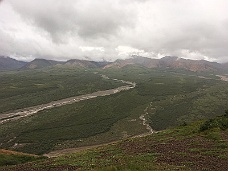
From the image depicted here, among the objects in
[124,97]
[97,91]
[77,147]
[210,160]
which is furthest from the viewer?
[97,91]

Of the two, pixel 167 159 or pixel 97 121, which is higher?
pixel 167 159

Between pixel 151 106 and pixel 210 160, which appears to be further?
pixel 151 106

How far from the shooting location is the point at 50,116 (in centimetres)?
10862

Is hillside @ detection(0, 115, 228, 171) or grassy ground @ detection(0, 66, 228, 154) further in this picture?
grassy ground @ detection(0, 66, 228, 154)

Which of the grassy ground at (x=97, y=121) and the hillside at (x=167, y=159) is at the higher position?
the hillside at (x=167, y=159)

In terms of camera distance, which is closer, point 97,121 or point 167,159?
point 167,159

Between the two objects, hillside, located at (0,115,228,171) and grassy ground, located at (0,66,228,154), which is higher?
hillside, located at (0,115,228,171)

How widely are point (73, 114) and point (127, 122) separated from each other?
2742cm

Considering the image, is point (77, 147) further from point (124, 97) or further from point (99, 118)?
point (124, 97)

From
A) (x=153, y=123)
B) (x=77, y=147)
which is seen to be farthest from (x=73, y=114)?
(x=77, y=147)

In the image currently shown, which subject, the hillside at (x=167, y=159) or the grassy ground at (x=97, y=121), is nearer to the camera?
the hillside at (x=167, y=159)

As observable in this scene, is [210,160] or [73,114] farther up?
[210,160]

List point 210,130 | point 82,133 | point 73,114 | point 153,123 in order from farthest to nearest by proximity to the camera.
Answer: point 73,114 < point 153,123 < point 82,133 < point 210,130

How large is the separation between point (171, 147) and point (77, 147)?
40.3 m
